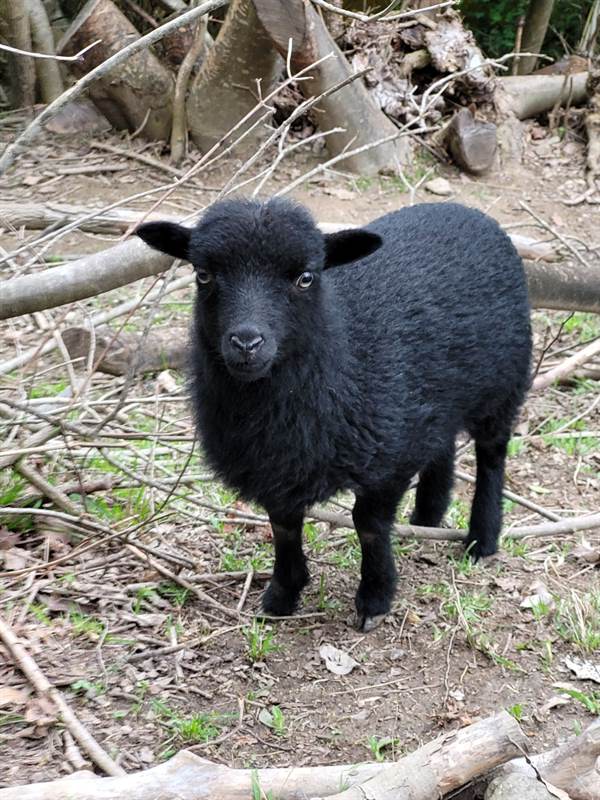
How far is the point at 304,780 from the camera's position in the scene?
3059 millimetres

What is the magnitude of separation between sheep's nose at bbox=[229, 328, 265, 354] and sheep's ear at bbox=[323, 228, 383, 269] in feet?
2.01

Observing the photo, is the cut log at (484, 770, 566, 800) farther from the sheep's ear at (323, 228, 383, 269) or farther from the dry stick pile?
the sheep's ear at (323, 228, 383, 269)

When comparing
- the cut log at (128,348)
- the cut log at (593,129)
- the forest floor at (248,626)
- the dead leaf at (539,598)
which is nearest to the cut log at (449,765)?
the forest floor at (248,626)

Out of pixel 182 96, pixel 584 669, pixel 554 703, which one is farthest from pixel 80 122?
pixel 554 703

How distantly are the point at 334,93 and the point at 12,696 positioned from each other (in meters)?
7.17

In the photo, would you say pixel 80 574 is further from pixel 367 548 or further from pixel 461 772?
pixel 461 772

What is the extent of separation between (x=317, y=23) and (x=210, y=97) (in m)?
1.48

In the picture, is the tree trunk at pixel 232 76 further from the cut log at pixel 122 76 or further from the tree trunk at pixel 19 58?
the tree trunk at pixel 19 58

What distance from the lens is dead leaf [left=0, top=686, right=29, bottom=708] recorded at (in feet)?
12.0

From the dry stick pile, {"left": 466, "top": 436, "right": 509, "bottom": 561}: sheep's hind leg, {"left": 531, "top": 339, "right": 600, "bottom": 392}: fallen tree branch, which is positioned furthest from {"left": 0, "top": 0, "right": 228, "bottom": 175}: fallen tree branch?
{"left": 531, "top": 339, "right": 600, "bottom": 392}: fallen tree branch

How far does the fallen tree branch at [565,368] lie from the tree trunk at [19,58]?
Answer: 6.35 m

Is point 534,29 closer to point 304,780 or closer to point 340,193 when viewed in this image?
point 340,193

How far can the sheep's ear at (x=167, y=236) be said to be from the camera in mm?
3826

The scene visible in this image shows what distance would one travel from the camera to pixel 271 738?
3.77 metres
